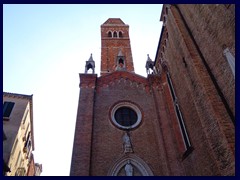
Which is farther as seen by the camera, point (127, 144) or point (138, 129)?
point (138, 129)

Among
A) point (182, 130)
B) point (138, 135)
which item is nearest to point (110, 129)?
point (138, 135)

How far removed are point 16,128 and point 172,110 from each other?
34.2 feet

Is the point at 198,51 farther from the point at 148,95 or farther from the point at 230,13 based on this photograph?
the point at 148,95

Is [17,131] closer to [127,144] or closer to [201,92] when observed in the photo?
[127,144]

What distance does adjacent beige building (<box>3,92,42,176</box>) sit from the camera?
1343 centimetres

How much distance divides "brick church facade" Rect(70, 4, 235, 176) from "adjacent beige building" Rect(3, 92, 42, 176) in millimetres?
5977

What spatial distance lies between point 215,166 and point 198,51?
498cm

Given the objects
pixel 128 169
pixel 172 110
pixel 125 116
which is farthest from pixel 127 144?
pixel 172 110

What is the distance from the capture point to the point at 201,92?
8.39 meters

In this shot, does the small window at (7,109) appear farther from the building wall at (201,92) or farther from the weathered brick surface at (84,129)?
the building wall at (201,92)

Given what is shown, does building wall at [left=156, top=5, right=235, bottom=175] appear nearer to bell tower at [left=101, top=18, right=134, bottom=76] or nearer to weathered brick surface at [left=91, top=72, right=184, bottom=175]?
weathered brick surface at [left=91, top=72, right=184, bottom=175]

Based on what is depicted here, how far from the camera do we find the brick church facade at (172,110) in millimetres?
7516

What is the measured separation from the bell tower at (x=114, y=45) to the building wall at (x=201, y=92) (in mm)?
7905

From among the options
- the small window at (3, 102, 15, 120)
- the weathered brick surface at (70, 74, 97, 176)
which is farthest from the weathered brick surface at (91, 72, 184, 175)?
the small window at (3, 102, 15, 120)
